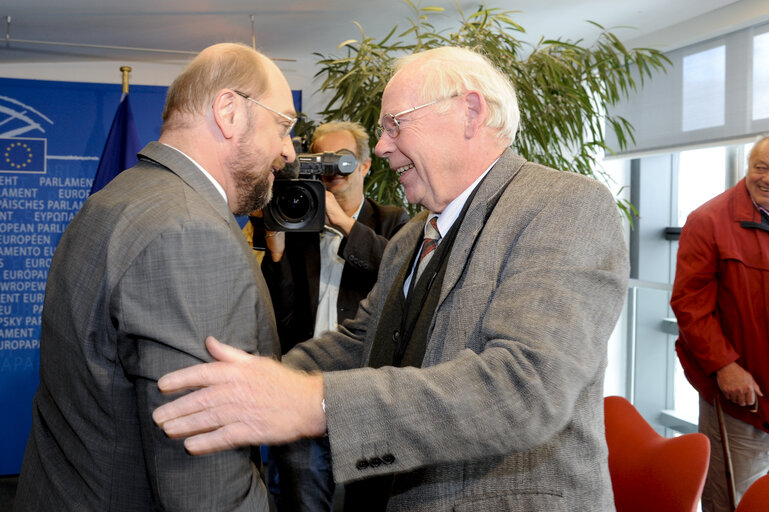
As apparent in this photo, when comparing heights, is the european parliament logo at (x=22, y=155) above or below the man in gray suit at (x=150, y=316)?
above

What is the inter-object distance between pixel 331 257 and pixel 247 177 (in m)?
1.27

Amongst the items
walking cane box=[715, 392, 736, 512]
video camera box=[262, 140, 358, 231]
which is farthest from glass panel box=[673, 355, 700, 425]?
video camera box=[262, 140, 358, 231]

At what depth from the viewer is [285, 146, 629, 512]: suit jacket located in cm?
89

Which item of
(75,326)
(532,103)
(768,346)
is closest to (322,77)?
(532,103)

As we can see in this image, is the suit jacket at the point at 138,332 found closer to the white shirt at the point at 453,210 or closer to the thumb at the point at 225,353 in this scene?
the thumb at the point at 225,353

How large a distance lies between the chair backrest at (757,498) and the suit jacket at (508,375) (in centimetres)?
56

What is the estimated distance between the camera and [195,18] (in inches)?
150

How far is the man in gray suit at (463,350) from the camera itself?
0.89 m

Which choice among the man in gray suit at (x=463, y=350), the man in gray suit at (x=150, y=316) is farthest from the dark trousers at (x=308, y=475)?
the man in gray suit at (x=150, y=316)

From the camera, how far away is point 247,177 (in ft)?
4.58

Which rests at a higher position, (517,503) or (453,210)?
(453,210)

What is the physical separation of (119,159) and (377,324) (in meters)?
2.90

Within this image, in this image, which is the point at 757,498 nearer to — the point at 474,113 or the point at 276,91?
→ the point at 474,113

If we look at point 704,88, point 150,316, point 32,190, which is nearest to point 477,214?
point 150,316
